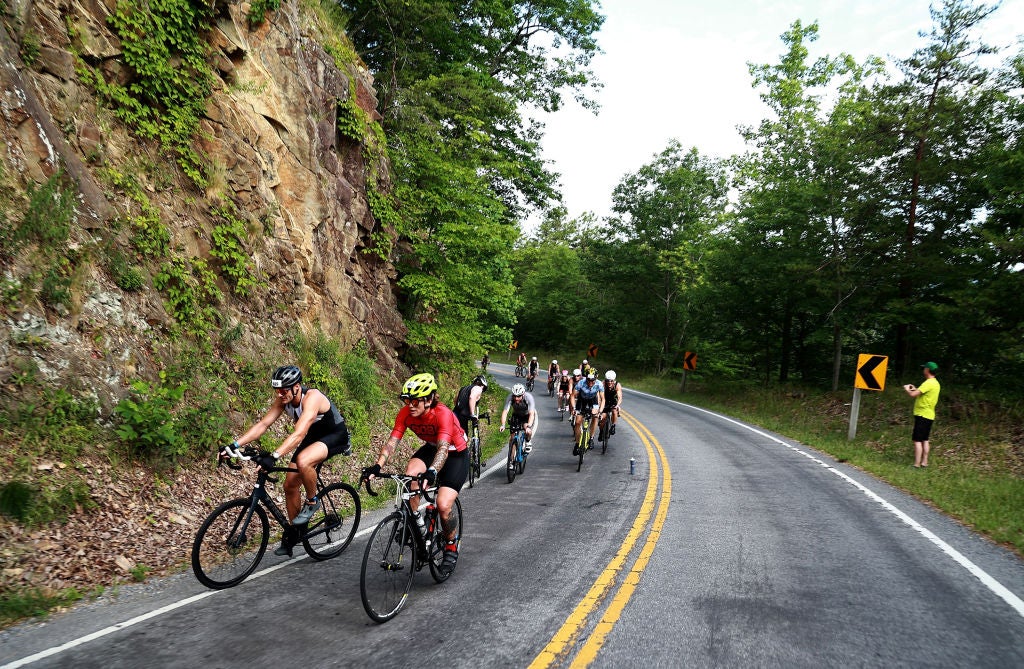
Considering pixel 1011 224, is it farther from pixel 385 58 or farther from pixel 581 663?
pixel 385 58

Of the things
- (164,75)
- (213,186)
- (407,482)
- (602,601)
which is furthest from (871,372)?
(164,75)

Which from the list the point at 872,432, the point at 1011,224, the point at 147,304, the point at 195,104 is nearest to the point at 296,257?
the point at 195,104

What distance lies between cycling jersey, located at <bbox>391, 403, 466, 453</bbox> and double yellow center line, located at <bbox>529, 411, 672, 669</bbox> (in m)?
1.95

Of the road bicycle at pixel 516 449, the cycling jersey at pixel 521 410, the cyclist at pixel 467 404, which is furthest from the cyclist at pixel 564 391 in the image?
the cyclist at pixel 467 404

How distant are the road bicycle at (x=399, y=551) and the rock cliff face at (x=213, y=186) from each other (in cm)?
444

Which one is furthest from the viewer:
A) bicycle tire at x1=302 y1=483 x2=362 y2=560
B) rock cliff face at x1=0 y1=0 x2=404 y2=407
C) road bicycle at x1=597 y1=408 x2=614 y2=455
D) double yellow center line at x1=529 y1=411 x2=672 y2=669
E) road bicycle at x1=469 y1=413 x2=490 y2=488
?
road bicycle at x1=597 y1=408 x2=614 y2=455

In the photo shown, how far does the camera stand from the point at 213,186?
1020cm

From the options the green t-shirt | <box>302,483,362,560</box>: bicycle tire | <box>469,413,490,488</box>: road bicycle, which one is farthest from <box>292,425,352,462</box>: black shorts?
the green t-shirt

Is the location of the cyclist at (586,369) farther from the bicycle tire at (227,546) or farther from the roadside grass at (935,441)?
the bicycle tire at (227,546)

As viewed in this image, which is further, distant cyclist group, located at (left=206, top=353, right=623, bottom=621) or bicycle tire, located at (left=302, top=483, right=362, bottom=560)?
bicycle tire, located at (left=302, top=483, right=362, bottom=560)

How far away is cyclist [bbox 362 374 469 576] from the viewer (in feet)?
17.4

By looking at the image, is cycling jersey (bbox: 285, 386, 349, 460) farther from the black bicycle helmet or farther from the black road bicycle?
the black road bicycle

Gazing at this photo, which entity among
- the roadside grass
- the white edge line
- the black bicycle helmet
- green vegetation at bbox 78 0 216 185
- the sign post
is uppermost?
green vegetation at bbox 78 0 216 185

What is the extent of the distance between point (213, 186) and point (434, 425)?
768 cm
